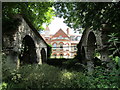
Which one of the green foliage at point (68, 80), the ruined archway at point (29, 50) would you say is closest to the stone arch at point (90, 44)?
the ruined archway at point (29, 50)

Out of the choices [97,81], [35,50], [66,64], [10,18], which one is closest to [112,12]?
[97,81]

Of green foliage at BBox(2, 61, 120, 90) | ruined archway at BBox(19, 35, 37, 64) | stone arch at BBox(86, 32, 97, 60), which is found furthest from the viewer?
ruined archway at BBox(19, 35, 37, 64)

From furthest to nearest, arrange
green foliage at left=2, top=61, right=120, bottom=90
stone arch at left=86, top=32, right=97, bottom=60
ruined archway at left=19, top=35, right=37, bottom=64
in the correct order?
ruined archway at left=19, top=35, right=37, bottom=64 < stone arch at left=86, top=32, right=97, bottom=60 < green foliage at left=2, top=61, right=120, bottom=90

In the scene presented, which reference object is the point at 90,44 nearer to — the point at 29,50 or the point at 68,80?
the point at 29,50

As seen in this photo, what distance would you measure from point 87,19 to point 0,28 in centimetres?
394

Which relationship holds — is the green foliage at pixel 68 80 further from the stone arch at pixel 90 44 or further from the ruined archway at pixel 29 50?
the stone arch at pixel 90 44

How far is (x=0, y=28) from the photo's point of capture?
5.08 meters

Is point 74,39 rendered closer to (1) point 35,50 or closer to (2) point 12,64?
(1) point 35,50

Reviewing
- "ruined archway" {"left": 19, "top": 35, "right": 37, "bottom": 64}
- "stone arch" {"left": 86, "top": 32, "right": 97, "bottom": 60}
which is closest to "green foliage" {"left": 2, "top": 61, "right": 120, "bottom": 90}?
"ruined archway" {"left": 19, "top": 35, "right": 37, "bottom": 64}

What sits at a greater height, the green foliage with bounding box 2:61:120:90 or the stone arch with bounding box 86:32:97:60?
the stone arch with bounding box 86:32:97:60

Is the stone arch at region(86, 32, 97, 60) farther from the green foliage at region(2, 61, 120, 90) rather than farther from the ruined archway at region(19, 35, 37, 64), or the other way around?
the green foliage at region(2, 61, 120, 90)

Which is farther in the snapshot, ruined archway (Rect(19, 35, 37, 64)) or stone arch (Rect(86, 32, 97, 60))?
ruined archway (Rect(19, 35, 37, 64))

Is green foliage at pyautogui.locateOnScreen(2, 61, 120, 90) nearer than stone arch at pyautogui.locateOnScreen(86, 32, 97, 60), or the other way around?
green foliage at pyautogui.locateOnScreen(2, 61, 120, 90)

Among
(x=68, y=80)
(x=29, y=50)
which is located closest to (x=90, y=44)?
(x=29, y=50)
